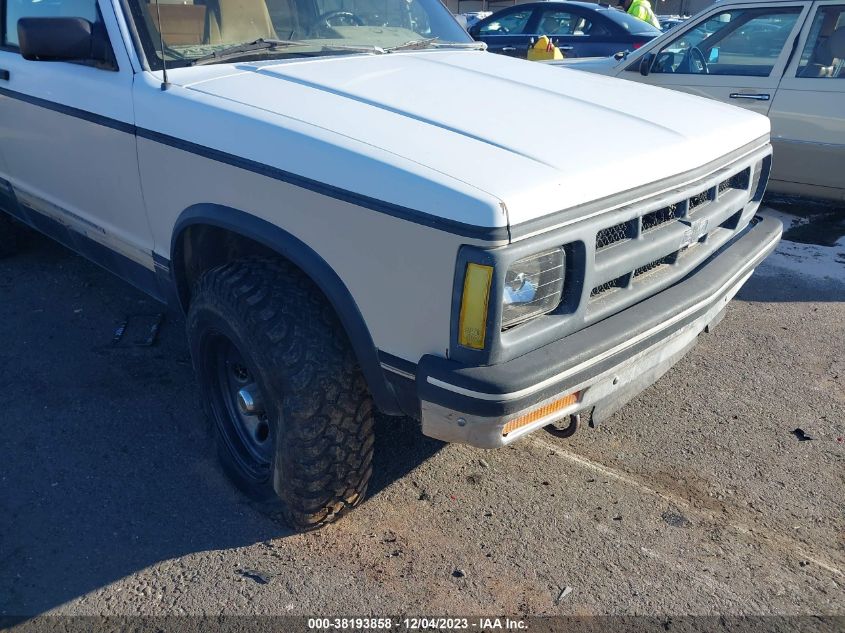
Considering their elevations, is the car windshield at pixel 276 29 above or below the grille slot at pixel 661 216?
above

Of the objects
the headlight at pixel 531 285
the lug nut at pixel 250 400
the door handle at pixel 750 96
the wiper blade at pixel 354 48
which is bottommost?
the lug nut at pixel 250 400

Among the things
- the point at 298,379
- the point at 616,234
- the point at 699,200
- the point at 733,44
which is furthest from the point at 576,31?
the point at 298,379

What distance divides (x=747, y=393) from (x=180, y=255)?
2668 mm

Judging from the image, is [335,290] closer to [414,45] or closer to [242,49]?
[242,49]

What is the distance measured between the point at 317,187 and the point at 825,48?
16.1 ft

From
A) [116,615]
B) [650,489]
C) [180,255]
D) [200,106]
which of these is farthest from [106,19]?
[650,489]

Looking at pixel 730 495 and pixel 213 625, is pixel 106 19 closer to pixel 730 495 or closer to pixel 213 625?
pixel 213 625

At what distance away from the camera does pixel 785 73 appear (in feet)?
18.1

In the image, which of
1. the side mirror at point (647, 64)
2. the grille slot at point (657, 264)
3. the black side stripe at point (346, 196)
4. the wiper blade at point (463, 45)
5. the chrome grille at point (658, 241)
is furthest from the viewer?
the side mirror at point (647, 64)

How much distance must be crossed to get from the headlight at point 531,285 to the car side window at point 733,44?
14.9 feet

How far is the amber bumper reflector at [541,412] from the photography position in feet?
6.88

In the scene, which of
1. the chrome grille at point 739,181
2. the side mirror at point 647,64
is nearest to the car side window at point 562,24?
the side mirror at point 647,64

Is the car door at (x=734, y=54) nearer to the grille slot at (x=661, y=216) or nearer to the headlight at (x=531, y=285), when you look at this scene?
the grille slot at (x=661, y=216)

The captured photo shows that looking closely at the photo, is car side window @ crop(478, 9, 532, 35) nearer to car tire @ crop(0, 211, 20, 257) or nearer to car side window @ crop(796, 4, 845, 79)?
car side window @ crop(796, 4, 845, 79)
